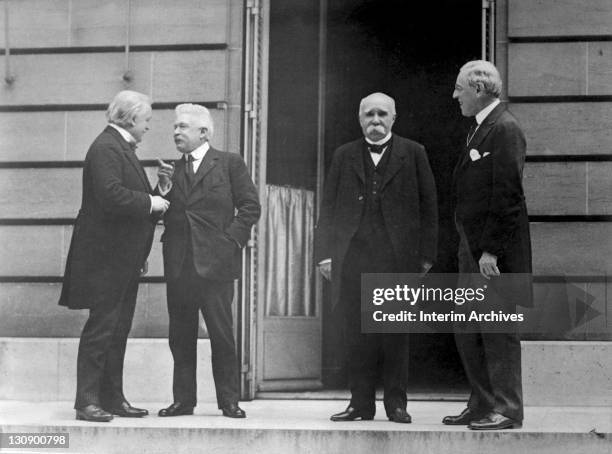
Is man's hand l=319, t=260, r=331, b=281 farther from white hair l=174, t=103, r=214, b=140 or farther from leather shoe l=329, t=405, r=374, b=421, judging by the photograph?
white hair l=174, t=103, r=214, b=140

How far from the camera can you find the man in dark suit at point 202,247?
699cm

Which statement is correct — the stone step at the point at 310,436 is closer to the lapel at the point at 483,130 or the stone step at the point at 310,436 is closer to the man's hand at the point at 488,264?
the man's hand at the point at 488,264

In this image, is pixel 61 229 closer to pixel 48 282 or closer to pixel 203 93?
pixel 48 282

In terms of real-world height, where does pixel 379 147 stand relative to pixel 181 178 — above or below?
above

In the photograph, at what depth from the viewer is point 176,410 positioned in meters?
7.02

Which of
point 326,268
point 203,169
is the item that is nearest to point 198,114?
point 203,169

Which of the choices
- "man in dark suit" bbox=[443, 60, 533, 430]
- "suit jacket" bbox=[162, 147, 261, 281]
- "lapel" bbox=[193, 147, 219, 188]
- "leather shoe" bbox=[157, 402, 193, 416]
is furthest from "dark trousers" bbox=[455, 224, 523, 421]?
"leather shoe" bbox=[157, 402, 193, 416]

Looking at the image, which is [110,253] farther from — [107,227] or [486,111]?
[486,111]

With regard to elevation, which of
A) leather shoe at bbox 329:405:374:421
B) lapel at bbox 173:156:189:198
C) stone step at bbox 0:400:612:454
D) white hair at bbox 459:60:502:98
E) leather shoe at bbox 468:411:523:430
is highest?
white hair at bbox 459:60:502:98

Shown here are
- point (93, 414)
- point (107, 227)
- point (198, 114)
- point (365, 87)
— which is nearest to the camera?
point (93, 414)

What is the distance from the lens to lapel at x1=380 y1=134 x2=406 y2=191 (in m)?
6.85

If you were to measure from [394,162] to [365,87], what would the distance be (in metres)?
2.85

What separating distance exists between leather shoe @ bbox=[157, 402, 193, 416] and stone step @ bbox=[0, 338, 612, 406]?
36.3 inches

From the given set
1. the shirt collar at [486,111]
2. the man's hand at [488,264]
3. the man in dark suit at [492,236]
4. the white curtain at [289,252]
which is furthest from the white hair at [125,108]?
the man's hand at [488,264]
